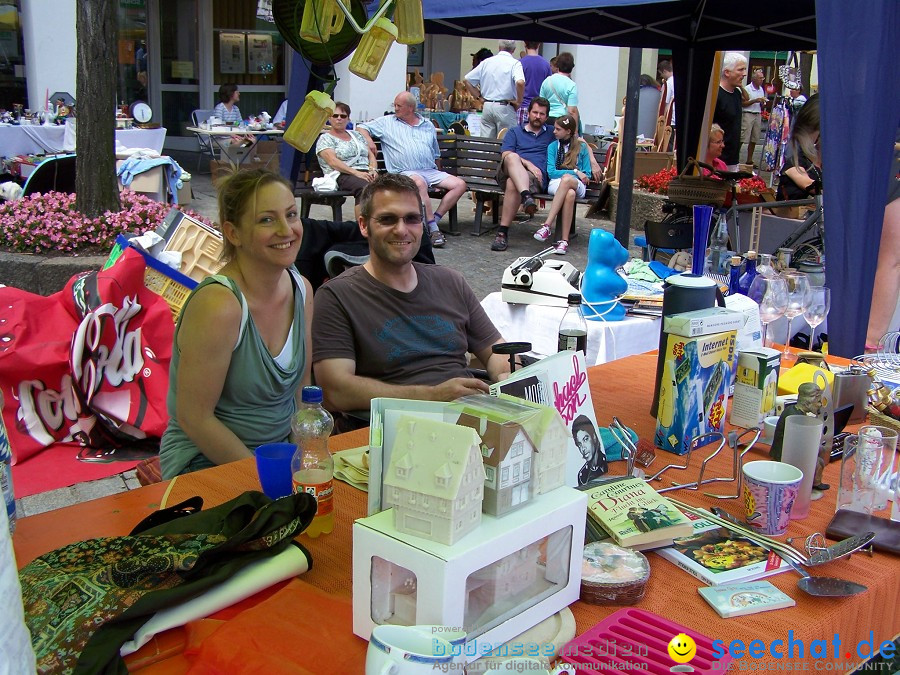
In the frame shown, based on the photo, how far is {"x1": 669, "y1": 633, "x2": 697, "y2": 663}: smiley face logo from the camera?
4.27ft

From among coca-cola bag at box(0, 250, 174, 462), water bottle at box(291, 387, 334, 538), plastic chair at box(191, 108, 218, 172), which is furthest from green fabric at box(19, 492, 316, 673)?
plastic chair at box(191, 108, 218, 172)

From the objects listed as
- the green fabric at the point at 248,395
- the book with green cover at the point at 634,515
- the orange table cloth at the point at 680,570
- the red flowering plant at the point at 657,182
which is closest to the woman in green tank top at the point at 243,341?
the green fabric at the point at 248,395

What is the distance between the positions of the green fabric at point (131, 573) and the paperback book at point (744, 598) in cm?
75

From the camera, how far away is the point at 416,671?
41.8 inches

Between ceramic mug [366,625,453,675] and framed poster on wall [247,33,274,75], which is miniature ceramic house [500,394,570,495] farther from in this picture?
framed poster on wall [247,33,274,75]

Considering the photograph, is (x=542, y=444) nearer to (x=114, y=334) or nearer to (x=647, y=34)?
(x=114, y=334)

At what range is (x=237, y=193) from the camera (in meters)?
2.55

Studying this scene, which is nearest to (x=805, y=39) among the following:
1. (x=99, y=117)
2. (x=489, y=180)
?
(x=489, y=180)

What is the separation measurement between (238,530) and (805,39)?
7460 mm

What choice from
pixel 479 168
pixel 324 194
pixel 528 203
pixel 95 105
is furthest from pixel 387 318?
pixel 479 168

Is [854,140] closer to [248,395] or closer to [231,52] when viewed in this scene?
[248,395]

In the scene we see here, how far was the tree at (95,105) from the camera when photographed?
5684mm

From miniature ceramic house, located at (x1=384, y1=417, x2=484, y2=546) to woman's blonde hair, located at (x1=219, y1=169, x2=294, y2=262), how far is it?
1.48m

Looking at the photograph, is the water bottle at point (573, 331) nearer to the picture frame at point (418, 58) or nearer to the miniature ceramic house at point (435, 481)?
the miniature ceramic house at point (435, 481)
